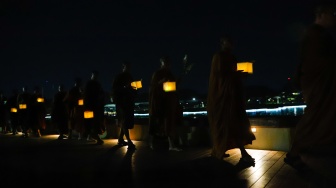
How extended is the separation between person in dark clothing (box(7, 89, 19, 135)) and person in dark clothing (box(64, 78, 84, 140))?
418 centimetres

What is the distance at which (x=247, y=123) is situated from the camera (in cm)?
612

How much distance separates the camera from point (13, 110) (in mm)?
15633

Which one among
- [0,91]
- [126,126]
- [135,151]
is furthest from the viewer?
[0,91]

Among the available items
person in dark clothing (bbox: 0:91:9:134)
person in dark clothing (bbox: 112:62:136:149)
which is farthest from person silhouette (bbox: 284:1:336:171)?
person in dark clothing (bbox: 0:91:9:134)

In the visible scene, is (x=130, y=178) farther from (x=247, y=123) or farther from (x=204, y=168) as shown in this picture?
(x=247, y=123)

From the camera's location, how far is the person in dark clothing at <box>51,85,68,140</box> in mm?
12625

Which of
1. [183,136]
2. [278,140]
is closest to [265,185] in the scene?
[278,140]

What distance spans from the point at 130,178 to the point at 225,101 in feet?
6.62

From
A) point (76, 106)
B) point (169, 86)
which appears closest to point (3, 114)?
point (76, 106)

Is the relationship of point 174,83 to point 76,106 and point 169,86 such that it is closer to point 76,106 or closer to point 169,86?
point 169,86

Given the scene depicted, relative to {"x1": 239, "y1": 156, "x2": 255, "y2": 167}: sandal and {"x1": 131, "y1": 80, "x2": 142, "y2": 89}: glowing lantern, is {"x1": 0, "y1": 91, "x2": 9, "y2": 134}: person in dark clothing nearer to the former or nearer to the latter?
{"x1": 131, "y1": 80, "x2": 142, "y2": 89}: glowing lantern

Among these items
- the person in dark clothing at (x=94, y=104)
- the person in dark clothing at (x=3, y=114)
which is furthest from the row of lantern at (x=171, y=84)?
the person in dark clothing at (x=3, y=114)

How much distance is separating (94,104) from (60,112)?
8.82ft

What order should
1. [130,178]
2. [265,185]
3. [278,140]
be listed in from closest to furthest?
[265,185]
[130,178]
[278,140]
